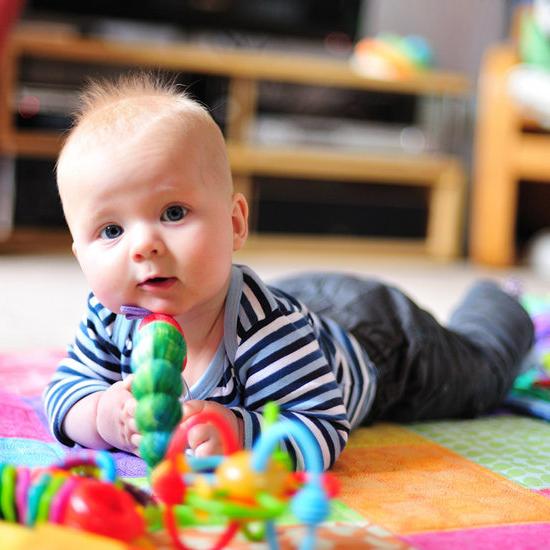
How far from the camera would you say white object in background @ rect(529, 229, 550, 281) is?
294 centimetres

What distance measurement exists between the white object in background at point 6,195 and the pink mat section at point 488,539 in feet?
7.01

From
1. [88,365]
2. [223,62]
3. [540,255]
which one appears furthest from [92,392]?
[540,255]

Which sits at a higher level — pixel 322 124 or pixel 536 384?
pixel 322 124

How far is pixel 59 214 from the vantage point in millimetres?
2650

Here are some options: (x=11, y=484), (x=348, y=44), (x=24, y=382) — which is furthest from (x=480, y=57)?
(x=11, y=484)

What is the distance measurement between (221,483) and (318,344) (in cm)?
32

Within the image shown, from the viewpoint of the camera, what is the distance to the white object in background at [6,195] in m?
2.62

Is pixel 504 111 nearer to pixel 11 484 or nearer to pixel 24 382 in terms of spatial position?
pixel 24 382

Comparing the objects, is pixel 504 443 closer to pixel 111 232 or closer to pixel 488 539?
pixel 488 539

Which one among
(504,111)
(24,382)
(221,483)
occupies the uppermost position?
(504,111)

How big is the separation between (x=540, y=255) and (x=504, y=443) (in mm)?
2169

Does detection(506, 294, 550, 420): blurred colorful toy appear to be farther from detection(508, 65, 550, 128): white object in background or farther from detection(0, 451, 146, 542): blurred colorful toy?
detection(508, 65, 550, 128): white object in background

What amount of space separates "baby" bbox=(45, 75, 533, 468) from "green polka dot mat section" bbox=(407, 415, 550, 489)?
0.29 feet

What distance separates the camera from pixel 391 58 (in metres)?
3.14
